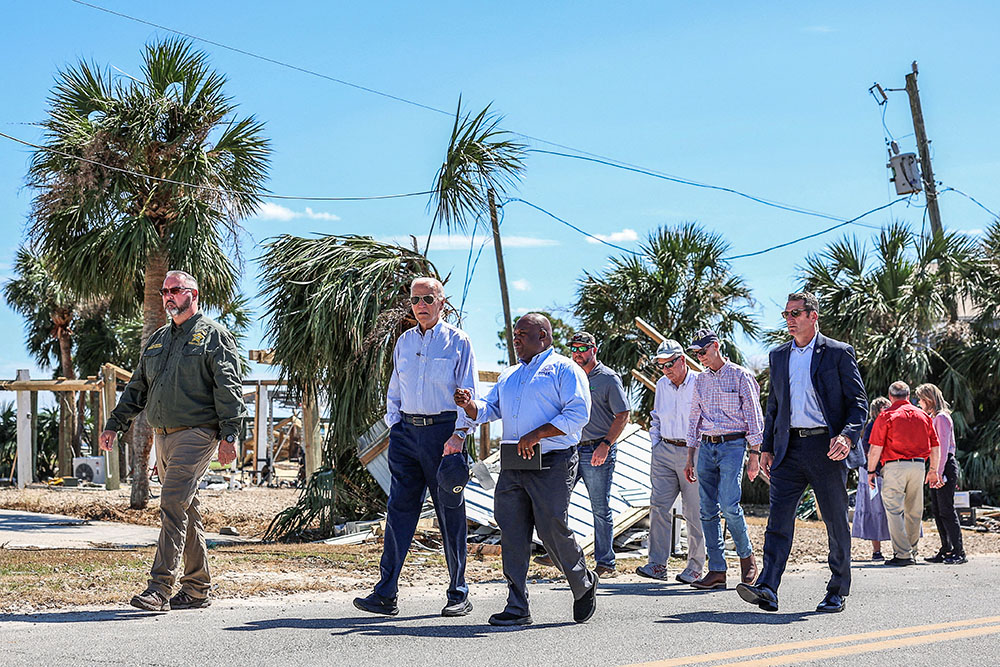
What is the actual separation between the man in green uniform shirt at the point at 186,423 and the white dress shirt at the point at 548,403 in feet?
5.15

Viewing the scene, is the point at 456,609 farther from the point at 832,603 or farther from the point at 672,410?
the point at 672,410

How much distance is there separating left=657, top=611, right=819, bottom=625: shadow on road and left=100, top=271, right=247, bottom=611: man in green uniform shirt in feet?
9.33

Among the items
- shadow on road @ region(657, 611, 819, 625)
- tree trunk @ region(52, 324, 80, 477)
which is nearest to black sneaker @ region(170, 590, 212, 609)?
shadow on road @ region(657, 611, 819, 625)

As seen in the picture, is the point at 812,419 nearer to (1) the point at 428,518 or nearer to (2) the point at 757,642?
(2) the point at 757,642

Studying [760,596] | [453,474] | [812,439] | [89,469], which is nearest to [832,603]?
[760,596]

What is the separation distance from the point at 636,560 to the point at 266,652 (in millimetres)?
5559

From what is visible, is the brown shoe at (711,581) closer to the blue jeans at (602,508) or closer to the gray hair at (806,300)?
the blue jeans at (602,508)

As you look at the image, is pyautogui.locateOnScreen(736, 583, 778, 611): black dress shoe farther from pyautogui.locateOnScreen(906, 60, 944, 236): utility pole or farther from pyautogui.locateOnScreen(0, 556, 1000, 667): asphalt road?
pyautogui.locateOnScreen(906, 60, 944, 236): utility pole

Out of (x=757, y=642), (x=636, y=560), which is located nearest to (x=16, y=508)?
(x=636, y=560)

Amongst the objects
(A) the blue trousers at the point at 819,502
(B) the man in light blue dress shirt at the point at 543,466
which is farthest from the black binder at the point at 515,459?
(A) the blue trousers at the point at 819,502

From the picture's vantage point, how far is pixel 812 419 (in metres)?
7.02

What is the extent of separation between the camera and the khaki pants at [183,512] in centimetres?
646

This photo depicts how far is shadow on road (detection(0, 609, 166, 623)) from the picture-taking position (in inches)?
236

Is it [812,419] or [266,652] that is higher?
[812,419]
